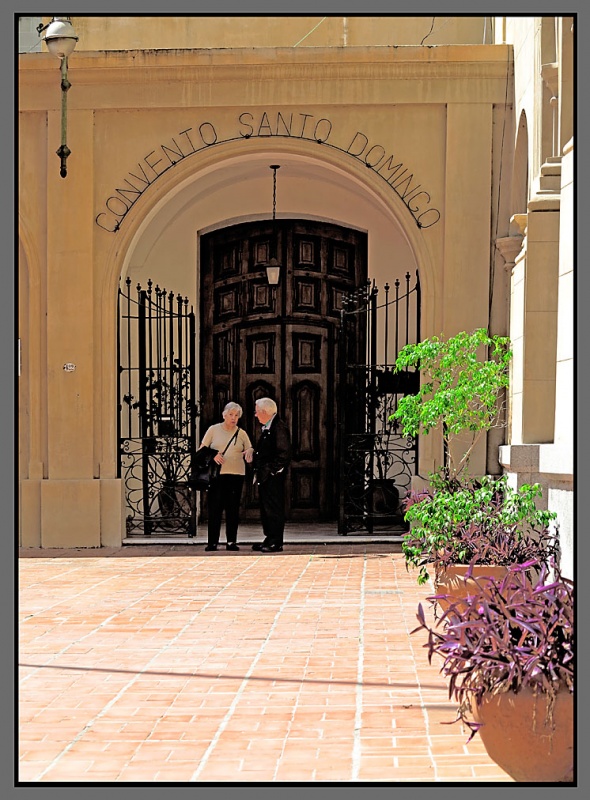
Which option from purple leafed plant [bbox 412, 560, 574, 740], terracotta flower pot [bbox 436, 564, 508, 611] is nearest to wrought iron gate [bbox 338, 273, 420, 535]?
terracotta flower pot [bbox 436, 564, 508, 611]

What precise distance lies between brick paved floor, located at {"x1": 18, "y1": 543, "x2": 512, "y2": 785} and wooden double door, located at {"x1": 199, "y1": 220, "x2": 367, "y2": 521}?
4560 millimetres

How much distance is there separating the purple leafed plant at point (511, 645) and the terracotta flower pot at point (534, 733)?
38 mm

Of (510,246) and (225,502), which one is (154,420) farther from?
(510,246)

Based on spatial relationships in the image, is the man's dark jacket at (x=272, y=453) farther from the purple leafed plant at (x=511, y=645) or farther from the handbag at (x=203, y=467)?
the purple leafed plant at (x=511, y=645)

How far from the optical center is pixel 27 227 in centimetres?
1327

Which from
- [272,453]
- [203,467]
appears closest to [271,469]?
[272,453]

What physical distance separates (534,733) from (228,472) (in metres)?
8.24

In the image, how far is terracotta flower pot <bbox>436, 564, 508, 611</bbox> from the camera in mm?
7465

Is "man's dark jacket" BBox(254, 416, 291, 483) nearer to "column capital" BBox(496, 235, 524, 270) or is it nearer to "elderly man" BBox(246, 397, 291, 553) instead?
"elderly man" BBox(246, 397, 291, 553)

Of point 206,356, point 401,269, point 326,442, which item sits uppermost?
point 401,269

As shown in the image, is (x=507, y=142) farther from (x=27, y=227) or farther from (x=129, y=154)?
(x=27, y=227)

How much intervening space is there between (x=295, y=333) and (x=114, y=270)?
10.1ft

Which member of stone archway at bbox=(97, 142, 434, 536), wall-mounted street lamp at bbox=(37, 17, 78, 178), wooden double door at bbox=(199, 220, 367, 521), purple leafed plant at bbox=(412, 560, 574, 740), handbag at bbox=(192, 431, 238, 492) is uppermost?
wall-mounted street lamp at bbox=(37, 17, 78, 178)

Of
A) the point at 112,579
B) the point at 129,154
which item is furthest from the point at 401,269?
the point at 112,579
